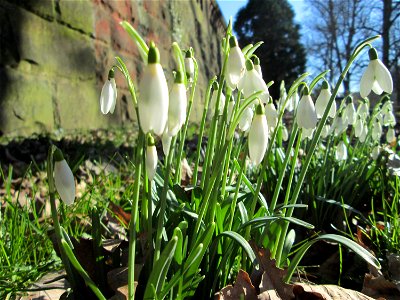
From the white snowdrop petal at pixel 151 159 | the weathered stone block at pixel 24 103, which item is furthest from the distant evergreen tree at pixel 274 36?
the white snowdrop petal at pixel 151 159

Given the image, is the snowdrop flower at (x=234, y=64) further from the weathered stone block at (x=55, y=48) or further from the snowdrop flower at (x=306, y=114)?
the weathered stone block at (x=55, y=48)

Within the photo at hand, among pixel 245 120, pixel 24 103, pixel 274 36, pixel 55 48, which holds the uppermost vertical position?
pixel 274 36

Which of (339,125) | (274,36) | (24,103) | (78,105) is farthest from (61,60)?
(274,36)

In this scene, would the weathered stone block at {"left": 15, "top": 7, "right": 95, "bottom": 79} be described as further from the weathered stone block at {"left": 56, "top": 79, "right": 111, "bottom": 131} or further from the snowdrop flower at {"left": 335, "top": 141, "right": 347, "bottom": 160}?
the snowdrop flower at {"left": 335, "top": 141, "right": 347, "bottom": 160}

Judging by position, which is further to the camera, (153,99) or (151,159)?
(151,159)

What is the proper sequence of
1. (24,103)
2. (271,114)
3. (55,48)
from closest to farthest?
1. (271,114)
2. (24,103)
3. (55,48)

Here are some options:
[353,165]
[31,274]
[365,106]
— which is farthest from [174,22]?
[31,274]

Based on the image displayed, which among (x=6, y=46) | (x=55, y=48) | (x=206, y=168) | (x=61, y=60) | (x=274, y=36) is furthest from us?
(x=274, y=36)

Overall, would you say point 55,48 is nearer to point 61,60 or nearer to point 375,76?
point 61,60

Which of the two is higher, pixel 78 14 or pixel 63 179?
pixel 78 14
